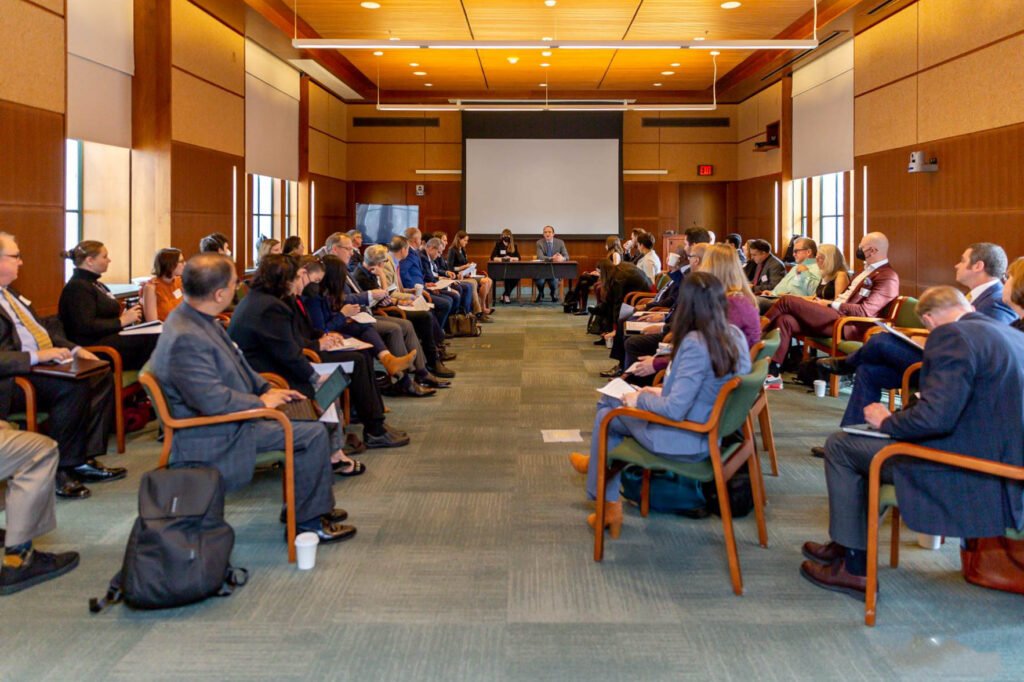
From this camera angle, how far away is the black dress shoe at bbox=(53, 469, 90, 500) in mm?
4383

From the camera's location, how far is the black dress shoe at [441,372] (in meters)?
8.16

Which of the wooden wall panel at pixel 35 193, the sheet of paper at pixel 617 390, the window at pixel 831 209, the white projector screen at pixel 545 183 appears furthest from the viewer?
the white projector screen at pixel 545 183

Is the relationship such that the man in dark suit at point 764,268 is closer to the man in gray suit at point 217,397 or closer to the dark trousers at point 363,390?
the dark trousers at point 363,390

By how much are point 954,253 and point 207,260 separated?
7830mm

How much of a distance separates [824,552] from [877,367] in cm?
163

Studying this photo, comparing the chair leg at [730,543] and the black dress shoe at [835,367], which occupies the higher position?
the black dress shoe at [835,367]

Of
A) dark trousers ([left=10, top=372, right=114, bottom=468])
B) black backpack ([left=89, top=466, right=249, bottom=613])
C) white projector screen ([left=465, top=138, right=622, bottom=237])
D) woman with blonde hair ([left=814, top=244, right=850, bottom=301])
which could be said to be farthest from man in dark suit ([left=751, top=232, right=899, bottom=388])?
white projector screen ([left=465, top=138, right=622, bottom=237])

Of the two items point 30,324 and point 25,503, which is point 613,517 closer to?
point 25,503

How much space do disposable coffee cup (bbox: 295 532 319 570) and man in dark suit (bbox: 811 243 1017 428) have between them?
2741 mm

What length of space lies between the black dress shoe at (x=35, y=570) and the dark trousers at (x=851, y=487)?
286 cm

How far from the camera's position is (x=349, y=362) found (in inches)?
206

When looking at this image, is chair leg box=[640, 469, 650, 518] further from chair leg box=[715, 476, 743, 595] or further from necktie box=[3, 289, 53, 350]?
necktie box=[3, 289, 53, 350]

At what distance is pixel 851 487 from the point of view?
3.11m

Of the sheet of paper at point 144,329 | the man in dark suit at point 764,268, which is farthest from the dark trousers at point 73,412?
the man in dark suit at point 764,268
